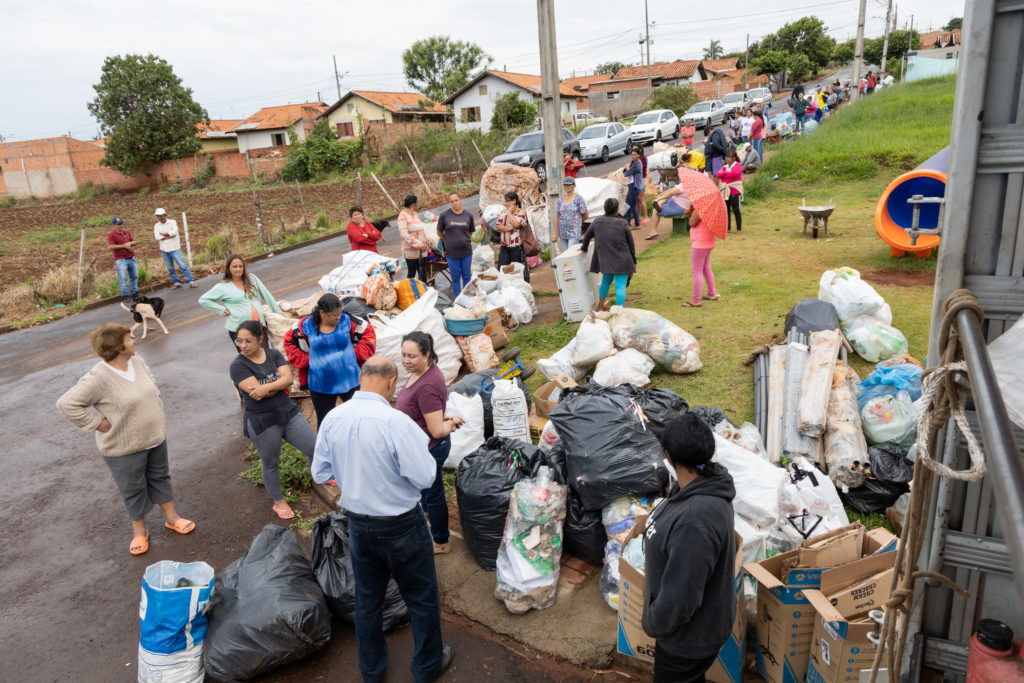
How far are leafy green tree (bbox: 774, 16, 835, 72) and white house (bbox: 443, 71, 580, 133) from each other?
2687cm

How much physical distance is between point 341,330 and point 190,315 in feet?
24.7

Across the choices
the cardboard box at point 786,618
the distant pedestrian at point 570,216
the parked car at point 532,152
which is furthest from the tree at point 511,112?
the cardboard box at point 786,618

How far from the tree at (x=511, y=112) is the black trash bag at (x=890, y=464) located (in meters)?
30.8

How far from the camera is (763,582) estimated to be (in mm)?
2854

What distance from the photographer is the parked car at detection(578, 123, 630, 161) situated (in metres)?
22.6

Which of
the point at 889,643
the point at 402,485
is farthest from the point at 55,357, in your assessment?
the point at 889,643

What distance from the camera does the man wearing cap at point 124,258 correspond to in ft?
38.8

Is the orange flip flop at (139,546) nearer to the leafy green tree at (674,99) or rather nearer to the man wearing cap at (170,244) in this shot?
the man wearing cap at (170,244)

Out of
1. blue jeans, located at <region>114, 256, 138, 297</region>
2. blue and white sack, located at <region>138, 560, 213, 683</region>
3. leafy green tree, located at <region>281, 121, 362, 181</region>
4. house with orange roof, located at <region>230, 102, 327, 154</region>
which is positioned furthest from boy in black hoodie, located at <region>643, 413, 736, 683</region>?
house with orange roof, located at <region>230, 102, 327, 154</region>

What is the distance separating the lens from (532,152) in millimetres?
19875

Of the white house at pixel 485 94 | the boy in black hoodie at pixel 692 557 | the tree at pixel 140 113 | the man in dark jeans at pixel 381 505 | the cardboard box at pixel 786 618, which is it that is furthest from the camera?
the white house at pixel 485 94

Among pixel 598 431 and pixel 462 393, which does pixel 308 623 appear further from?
pixel 462 393

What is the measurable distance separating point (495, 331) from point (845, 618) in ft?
17.1

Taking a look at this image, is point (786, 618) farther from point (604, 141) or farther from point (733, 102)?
point (733, 102)
